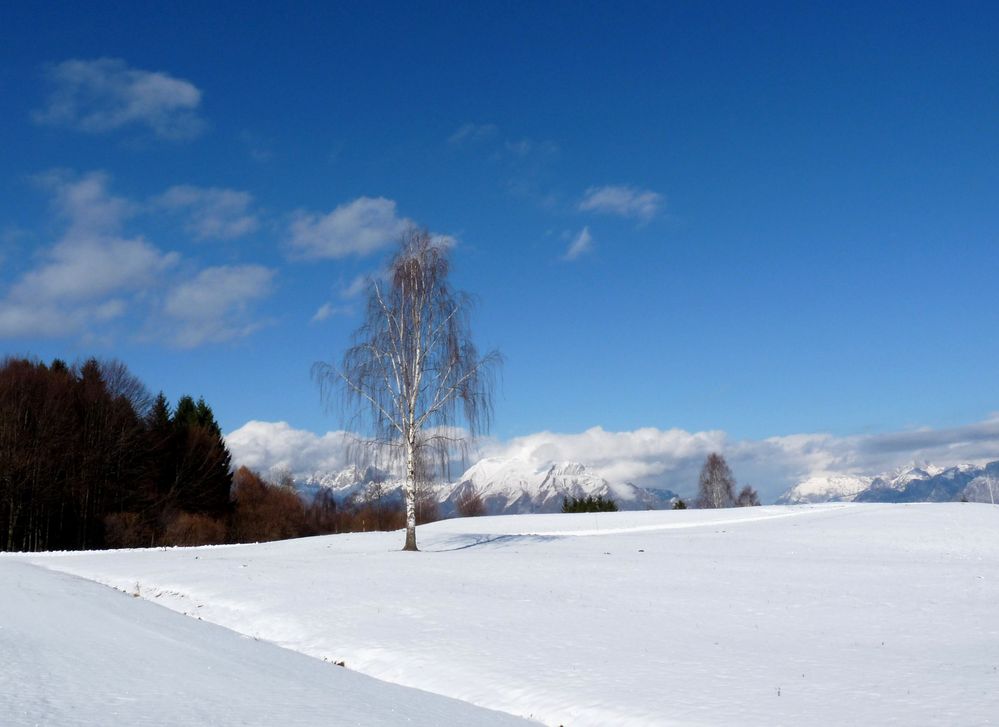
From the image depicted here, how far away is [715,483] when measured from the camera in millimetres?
120312

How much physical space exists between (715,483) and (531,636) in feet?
362

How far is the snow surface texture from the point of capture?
333 inches

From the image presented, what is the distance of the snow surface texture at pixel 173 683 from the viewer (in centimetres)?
845

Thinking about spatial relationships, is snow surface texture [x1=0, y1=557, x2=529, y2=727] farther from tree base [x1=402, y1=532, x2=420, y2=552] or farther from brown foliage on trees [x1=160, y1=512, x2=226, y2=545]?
brown foliage on trees [x1=160, y1=512, x2=226, y2=545]

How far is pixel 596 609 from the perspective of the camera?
60.4 ft

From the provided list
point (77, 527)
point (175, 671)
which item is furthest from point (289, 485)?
point (175, 671)

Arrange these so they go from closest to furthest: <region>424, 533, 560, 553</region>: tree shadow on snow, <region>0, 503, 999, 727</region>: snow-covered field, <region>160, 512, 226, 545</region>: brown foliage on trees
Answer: <region>0, 503, 999, 727</region>: snow-covered field
<region>424, 533, 560, 553</region>: tree shadow on snow
<region>160, 512, 226, 545</region>: brown foliage on trees

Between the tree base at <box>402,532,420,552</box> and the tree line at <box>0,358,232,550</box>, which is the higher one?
the tree line at <box>0,358,232,550</box>

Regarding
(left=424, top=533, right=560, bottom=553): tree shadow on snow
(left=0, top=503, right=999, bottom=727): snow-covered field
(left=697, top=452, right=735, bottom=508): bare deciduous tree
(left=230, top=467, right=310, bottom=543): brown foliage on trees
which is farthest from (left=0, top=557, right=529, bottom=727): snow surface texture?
(left=697, top=452, right=735, bottom=508): bare deciduous tree

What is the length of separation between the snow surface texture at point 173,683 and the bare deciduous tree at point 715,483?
111052 mm

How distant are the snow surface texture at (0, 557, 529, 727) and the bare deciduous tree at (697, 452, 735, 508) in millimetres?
111052

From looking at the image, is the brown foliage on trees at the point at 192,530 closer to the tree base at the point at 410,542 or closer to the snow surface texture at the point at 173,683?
the tree base at the point at 410,542

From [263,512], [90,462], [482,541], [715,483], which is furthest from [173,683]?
[715,483]

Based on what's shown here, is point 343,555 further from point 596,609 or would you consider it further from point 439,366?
point 596,609
